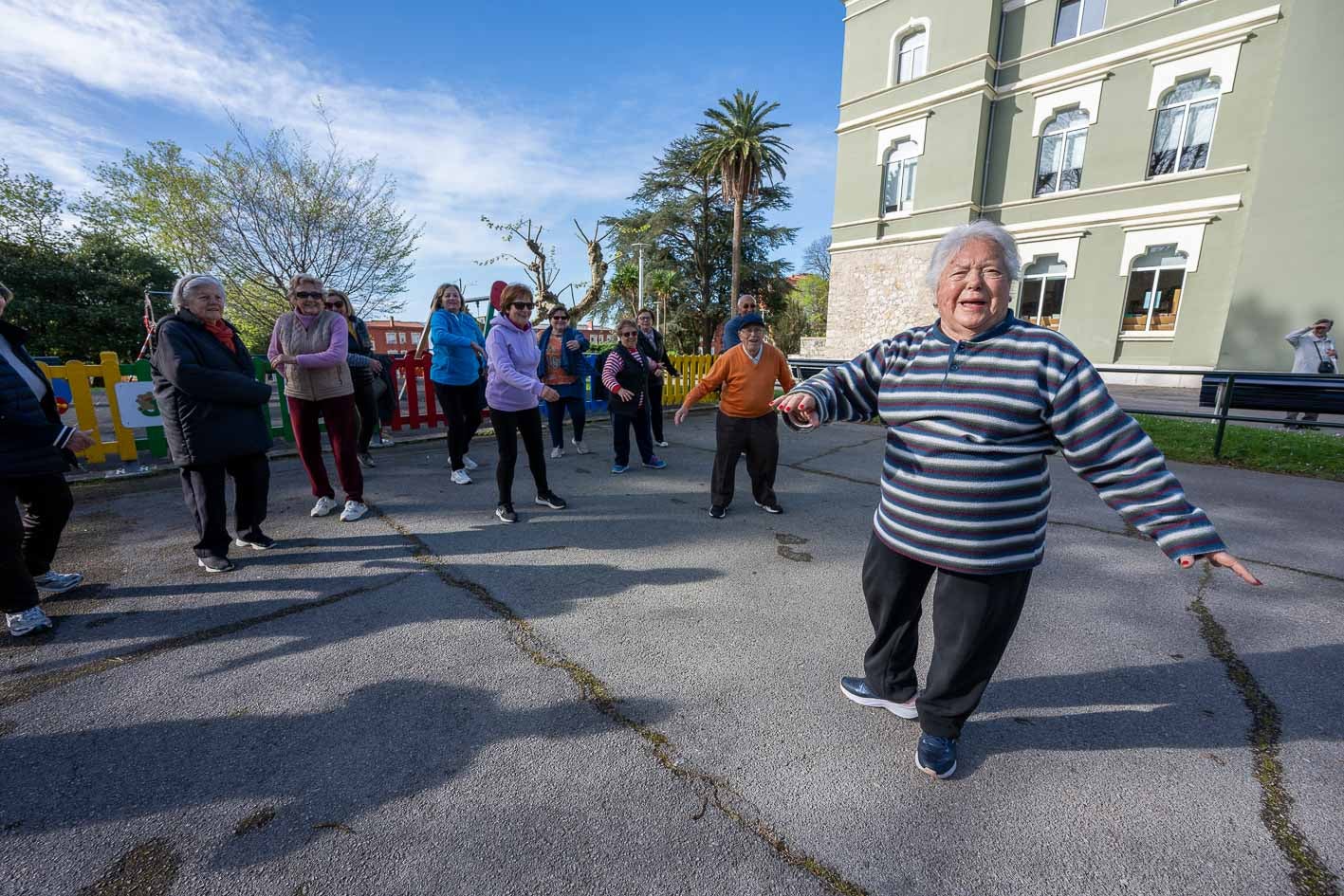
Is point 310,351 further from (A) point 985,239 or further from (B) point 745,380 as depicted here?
(A) point 985,239

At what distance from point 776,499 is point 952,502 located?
3268mm

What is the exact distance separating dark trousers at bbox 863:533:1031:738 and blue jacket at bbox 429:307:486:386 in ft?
15.0

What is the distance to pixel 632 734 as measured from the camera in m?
2.11

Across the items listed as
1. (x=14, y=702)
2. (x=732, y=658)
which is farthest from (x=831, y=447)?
(x=14, y=702)

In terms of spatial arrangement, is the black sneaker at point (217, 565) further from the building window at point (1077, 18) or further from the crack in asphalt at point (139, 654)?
the building window at point (1077, 18)

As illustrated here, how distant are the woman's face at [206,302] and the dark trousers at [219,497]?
2.89 ft

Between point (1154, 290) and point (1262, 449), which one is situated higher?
point (1154, 290)

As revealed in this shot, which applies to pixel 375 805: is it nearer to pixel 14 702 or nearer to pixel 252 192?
pixel 14 702

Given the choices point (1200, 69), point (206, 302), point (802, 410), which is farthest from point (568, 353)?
point (1200, 69)

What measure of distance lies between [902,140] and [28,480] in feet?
71.8

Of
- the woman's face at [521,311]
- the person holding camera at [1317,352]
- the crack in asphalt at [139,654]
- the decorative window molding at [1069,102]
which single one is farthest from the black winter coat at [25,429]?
the decorative window molding at [1069,102]

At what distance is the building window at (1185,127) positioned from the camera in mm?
13977

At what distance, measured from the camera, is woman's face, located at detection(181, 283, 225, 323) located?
328 cm

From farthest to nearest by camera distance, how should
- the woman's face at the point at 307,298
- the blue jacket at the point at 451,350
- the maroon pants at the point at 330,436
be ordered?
the blue jacket at the point at 451,350 → the maroon pants at the point at 330,436 → the woman's face at the point at 307,298
